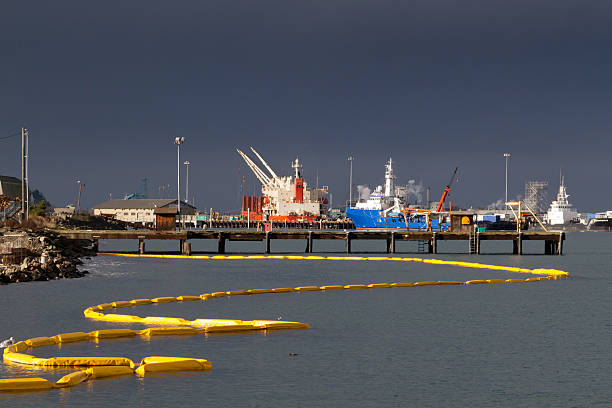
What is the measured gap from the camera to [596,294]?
5009 cm

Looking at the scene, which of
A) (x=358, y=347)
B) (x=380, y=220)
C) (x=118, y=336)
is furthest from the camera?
(x=380, y=220)

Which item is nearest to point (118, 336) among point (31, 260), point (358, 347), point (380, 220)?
point (358, 347)

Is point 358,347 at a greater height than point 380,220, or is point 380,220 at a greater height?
point 380,220

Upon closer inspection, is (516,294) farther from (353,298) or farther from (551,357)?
(551,357)

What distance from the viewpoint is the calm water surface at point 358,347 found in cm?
2147

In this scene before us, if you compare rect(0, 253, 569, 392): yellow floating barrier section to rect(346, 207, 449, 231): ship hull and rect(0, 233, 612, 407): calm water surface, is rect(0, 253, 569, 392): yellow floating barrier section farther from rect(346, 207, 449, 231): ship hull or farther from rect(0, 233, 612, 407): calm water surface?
rect(346, 207, 449, 231): ship hull

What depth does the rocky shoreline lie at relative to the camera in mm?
50844

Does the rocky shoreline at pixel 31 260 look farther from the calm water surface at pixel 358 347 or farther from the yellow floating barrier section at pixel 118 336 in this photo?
the yellow floating barrier section at pixel 118 336

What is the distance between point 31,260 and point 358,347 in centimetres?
3476

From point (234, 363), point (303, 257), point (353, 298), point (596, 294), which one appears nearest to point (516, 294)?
point (596, 294)

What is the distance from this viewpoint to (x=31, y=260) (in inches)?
2169

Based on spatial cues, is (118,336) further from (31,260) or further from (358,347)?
(31,260)

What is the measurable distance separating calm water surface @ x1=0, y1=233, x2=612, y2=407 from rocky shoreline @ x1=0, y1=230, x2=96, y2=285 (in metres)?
1.62

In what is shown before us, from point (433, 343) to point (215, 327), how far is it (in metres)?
9.07
